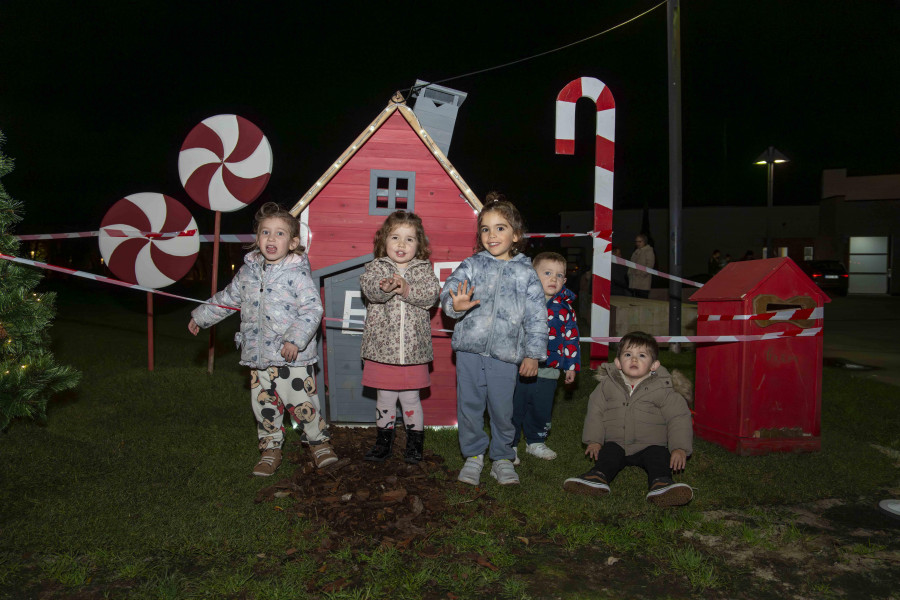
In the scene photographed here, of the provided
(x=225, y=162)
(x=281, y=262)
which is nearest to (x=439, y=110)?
(x=225, y=162)

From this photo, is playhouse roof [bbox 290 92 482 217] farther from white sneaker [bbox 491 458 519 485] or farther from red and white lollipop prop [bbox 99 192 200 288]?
white sneaker [bbox 491 458 519 485]

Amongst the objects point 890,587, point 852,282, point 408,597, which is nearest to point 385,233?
point 408,597

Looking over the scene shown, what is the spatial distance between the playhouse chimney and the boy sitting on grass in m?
3.44

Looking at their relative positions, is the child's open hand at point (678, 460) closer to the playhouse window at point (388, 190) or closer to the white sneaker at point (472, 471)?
the white sneaker at point (472, 471)

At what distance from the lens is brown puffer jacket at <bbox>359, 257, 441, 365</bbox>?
13.8 feet

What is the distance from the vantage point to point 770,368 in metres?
4.62

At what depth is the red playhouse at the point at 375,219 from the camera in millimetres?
5277

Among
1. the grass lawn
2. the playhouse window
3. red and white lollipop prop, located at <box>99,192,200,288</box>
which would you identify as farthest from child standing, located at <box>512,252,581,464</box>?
red and white lollipop prop, located at <box>99,192,200,288</box>

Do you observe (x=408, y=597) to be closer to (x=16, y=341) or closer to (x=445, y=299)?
(x=445, y=299)

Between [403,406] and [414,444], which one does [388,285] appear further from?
[414,444]

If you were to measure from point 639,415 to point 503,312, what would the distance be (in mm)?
1135

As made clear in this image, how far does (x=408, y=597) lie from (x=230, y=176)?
15.9ft

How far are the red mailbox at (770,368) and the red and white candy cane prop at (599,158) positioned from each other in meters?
1.29

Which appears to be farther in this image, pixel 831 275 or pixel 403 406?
pixel 831 275
